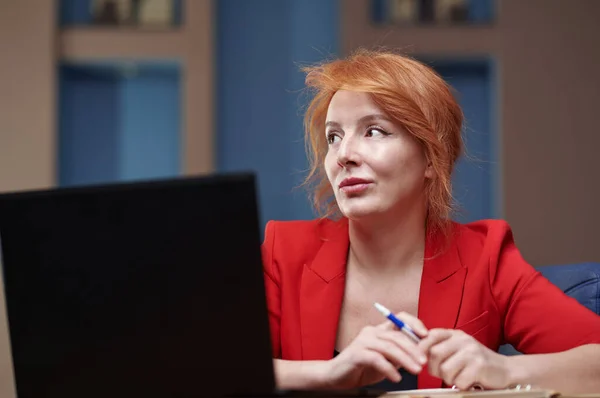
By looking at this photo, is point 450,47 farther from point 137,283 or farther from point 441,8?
point 137,283

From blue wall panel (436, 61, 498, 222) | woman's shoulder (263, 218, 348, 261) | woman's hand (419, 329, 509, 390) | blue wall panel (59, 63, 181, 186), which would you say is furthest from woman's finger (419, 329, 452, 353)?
blue wall panel (59, 63, 181, 186)

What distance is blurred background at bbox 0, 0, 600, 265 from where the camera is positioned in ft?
11.6

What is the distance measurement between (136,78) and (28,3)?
0.65 meters

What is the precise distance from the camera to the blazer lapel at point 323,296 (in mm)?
1409

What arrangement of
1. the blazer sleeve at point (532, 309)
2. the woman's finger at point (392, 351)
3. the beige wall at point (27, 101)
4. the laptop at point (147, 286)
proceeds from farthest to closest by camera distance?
the beige wall at point (27, 101)
the blazer sleeve at point (532, 309)
the woman's finger at point (392, 351)
the laptop at point (147, 286)

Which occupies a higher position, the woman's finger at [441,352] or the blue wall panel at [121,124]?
the blue wall panel at [121,124]

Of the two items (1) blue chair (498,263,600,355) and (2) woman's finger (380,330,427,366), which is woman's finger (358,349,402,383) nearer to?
(2) woman's finger (380,330,427,366)

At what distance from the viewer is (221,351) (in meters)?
0.83

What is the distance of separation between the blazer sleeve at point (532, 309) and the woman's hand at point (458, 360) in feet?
1.00

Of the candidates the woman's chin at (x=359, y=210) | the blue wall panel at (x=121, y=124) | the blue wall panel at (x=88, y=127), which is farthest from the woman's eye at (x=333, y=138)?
the blue wall panel at (x=88, y=127)

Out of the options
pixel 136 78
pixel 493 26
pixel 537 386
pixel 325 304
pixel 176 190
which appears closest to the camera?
pixel 176 190

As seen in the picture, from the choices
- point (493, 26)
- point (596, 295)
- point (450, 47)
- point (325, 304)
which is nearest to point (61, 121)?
point (450, 47)

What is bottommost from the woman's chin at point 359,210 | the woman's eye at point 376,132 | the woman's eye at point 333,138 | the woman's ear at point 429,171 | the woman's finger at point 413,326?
the woman's finger at point 413,326

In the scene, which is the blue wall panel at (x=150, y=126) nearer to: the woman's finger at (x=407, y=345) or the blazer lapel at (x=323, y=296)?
the blazer lapel at (x=323, y=296)
